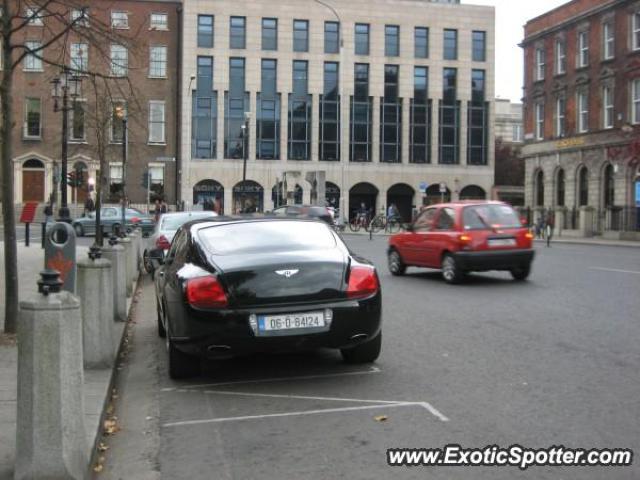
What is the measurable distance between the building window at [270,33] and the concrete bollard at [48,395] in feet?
200

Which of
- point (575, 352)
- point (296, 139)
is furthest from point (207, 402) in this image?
point (296, 139)

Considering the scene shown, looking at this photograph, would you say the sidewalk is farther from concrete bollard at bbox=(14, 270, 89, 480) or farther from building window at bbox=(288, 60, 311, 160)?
building window at bbox=(288, 60, 311, 160)

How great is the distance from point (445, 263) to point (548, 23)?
139 ft

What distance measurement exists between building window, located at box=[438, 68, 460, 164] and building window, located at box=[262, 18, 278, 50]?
14.3 meters

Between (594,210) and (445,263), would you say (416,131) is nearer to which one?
(594,210)

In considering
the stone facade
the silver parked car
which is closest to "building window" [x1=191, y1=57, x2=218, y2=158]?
the stone facade

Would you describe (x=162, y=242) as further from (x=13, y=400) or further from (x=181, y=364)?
(x=13, y=400)

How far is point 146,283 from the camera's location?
16859 millimetres

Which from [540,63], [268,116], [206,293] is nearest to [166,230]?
[206,293]

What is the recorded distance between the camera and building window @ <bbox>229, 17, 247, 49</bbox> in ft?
205

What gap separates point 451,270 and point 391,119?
51.0m

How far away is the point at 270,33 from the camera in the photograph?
63.2 metres

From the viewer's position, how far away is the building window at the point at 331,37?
6378 cm

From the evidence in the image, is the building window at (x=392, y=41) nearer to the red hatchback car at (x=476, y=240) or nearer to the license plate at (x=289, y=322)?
the red hatchback car at (x=476, y=240)
